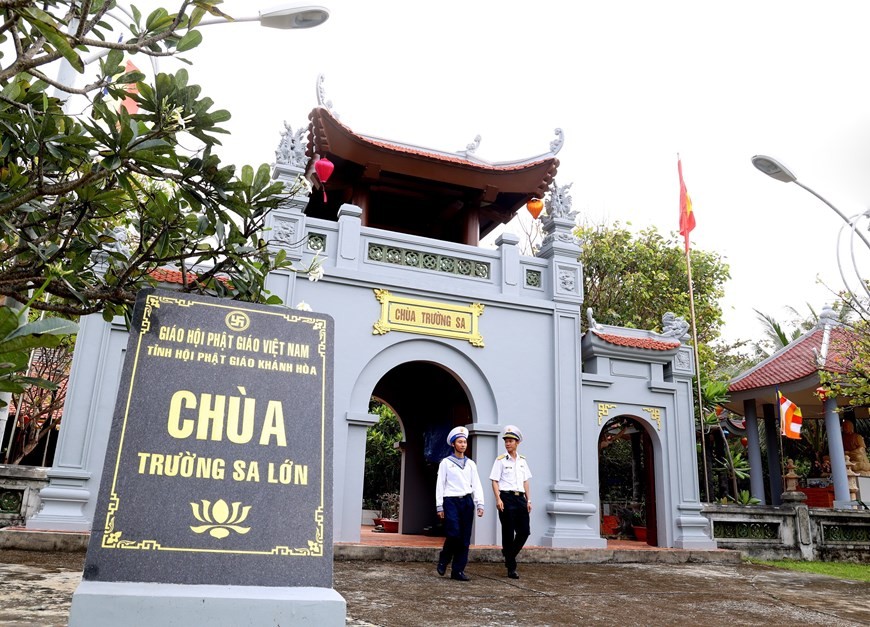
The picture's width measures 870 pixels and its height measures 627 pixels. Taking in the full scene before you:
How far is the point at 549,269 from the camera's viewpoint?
10633 millimetres

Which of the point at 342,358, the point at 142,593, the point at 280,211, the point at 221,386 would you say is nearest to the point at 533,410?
the point at 342,358

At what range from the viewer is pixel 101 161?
3127 millimetres

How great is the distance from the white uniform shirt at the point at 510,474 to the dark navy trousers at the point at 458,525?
508 mm

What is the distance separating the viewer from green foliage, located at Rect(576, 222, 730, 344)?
1758cm

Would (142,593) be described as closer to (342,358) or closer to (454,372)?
(342,358)

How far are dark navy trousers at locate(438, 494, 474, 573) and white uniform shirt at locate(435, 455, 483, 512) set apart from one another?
58mm

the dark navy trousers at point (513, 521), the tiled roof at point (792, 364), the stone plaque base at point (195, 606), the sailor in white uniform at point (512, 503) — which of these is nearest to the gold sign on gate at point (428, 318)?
the sailor in white uniform at point (512, 503)

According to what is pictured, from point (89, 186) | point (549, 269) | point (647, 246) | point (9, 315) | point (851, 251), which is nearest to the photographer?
point (9, 315)

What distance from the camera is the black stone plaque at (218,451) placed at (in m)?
3.02

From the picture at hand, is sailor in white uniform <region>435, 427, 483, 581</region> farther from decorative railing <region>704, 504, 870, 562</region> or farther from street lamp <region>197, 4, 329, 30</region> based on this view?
decorative railing <region>704, 504, 870, 562</region>

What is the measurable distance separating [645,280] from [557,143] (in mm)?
7472

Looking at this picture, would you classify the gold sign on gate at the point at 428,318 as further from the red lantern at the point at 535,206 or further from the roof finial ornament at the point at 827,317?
the roof finial ornament at the point at 827,317

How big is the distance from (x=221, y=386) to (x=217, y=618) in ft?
3.67

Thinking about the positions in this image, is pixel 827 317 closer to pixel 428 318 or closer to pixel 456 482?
pixel 428 318
